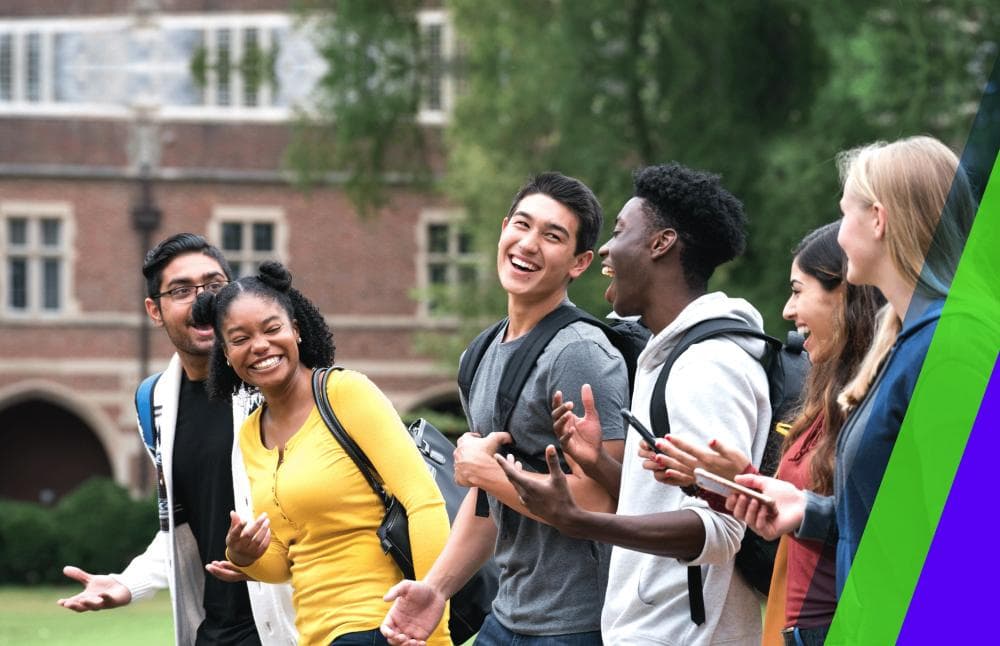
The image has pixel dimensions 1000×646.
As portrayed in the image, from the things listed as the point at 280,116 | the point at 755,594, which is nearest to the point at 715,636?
the point at 755,594

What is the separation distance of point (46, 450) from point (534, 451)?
27.0 meters

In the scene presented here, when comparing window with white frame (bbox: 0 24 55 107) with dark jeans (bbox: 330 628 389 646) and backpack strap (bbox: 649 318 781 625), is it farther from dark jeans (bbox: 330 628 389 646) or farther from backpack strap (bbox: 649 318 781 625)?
backpack strap (bbox: 649 318 781 625)

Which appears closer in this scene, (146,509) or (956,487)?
(956,487)

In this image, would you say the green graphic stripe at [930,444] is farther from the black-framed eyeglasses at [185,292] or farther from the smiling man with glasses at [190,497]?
the black-framed eyeglasses at [185,292]

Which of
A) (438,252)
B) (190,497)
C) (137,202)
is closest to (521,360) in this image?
(190,497)

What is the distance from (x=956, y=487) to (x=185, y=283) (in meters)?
2.93

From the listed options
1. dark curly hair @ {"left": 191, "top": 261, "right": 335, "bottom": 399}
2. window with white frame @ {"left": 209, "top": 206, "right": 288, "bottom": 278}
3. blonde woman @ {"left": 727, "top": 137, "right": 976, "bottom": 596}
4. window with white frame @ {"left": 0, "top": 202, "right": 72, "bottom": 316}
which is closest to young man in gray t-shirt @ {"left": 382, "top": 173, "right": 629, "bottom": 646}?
dark curly hair @ {"left": 191, "top": 261, "right": 335, "bottom": 399}

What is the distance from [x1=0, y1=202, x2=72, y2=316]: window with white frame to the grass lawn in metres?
7.46

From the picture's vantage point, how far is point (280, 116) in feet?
91.2

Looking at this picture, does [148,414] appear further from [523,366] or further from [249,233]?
[249,233]

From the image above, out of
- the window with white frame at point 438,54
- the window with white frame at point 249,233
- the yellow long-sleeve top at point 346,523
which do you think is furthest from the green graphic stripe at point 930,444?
the window with white frame at point 249,233

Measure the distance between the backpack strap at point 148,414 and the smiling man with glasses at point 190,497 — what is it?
1cm

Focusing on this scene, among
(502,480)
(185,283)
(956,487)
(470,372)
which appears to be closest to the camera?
(956,487)

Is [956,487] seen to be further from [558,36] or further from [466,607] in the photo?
[558,36]
